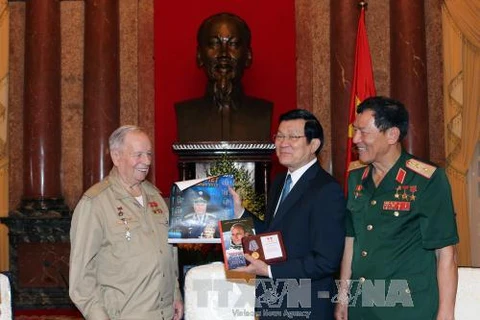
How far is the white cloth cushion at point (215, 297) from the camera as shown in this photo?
8.93 feet

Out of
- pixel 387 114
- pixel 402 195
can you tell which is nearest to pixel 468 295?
pixel 402 195

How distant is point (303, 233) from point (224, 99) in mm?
3527

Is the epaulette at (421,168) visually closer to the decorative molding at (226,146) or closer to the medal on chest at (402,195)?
the medal on chest at (402,195)

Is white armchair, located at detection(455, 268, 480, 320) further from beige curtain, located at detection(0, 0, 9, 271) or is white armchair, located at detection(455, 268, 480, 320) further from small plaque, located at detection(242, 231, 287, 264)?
beige curtain, located at detection(0, 0, 9, 271)

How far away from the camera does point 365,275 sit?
275 cm

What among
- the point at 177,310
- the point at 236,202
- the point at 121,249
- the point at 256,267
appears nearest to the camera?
the point at 256,267

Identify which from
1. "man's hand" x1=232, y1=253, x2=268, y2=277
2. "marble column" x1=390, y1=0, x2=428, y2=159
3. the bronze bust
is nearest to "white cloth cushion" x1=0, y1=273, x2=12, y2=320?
"man's hand" x1=232, y1=253, x2=268, y2=277

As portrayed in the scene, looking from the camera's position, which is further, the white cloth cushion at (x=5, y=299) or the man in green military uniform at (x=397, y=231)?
the white cloth cushion at (x=5, y=299)

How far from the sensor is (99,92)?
268 inches

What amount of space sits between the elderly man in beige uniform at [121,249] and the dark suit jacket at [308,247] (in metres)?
0.48

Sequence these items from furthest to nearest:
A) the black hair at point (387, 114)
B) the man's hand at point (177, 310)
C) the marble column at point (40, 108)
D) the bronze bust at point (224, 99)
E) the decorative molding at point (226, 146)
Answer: the marble column at point (40, 108)
the bronze bust at point (224, 99)
the decorative molding at point (226, 146)
the man's hand at point (177, 310)
the black hair at point (387, 114)

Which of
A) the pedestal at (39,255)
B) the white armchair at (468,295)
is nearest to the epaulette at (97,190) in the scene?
the white armchair at (468,295)

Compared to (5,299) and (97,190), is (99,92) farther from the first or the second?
(5,299)

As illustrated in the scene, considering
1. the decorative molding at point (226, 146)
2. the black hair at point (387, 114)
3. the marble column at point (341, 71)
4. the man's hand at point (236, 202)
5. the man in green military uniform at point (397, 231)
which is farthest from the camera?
the marble column at point (341, 71)
